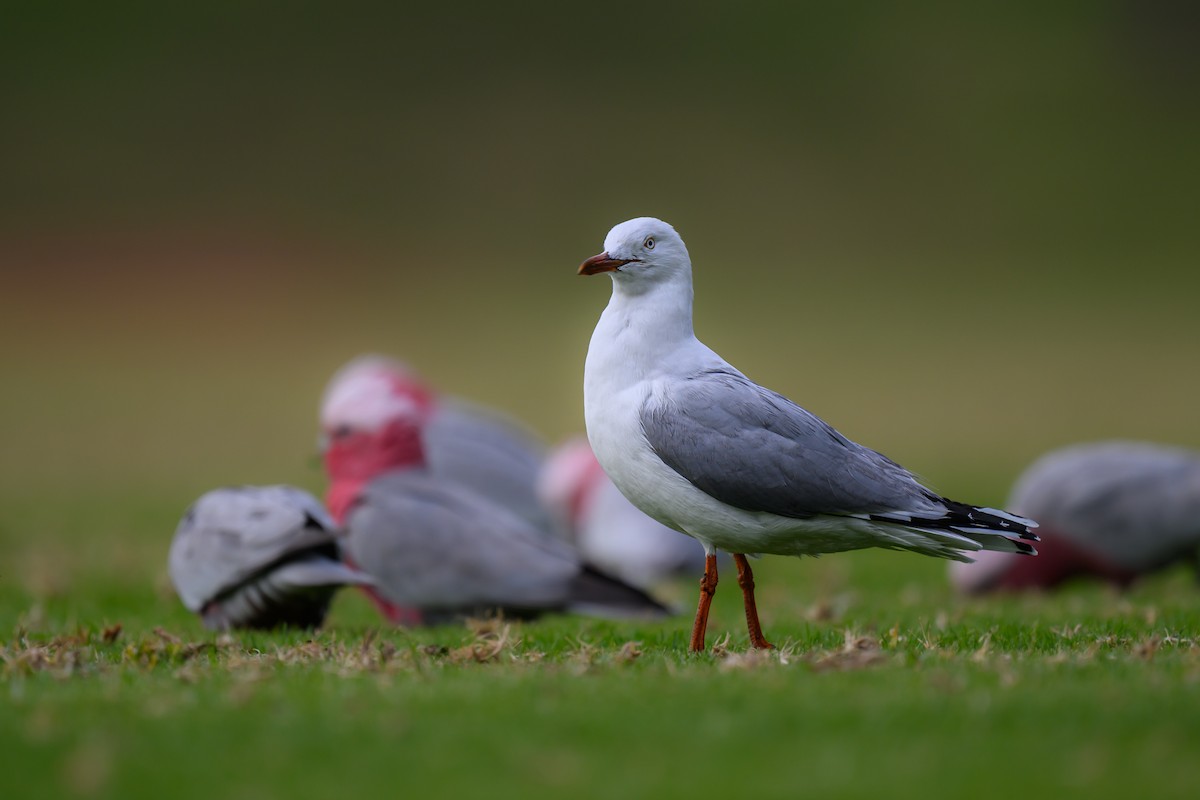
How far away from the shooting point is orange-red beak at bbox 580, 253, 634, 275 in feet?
19.8

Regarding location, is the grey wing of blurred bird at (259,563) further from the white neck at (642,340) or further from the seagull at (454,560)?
the white neck at (642,340)

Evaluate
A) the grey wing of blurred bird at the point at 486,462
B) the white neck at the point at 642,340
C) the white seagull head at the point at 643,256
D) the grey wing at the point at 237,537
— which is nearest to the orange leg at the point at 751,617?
the white neck at the point at 642,340

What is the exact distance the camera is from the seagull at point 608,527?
1120 cm

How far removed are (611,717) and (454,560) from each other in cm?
370

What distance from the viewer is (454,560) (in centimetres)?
811

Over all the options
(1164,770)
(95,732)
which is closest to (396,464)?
(95,732)

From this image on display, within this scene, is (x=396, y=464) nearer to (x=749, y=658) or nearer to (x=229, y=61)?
(x=749, y=658)

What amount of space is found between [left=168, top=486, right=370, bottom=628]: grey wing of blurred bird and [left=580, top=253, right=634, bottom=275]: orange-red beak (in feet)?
6.90

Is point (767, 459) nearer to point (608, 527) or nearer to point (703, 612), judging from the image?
point (703, 612)

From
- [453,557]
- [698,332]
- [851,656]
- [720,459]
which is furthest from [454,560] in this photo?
[698,332]

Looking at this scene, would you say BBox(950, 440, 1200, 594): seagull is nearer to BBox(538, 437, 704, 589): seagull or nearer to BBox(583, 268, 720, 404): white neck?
BBox(538, 437, 704, 589): seagull

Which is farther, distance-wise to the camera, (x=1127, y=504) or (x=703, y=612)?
(x=1127, y=504)

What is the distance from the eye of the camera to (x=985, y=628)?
6707 millimetres

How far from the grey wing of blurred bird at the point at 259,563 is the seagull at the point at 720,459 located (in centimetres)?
186
